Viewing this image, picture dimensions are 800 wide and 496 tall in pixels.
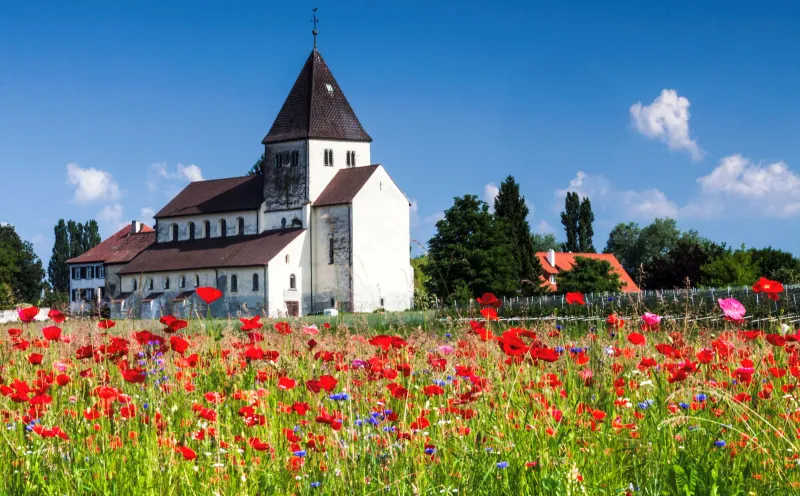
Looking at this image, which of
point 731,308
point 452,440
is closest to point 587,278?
point 731,308

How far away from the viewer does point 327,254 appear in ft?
222

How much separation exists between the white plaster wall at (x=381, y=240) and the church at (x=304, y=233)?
0.07m

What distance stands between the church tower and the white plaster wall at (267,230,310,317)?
3.51 metres

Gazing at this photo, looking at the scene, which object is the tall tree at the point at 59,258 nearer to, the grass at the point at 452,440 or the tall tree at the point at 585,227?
the tall tree at the point at 585,227

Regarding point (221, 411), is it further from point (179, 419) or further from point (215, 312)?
point (215, 312)

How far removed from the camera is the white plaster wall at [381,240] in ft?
220

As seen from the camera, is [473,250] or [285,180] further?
[285,180]

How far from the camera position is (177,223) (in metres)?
78.4

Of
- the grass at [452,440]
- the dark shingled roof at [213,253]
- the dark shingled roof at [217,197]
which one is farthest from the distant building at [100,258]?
the grass at [452,440]

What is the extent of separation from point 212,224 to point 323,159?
12222mm

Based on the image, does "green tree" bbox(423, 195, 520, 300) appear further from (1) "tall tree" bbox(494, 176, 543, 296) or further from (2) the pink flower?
(2) the pink flower

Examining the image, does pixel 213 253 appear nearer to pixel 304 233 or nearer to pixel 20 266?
pixel 304 233

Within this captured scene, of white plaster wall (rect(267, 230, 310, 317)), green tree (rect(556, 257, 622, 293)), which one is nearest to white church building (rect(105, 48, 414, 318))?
white plaster wall (rect(267, 230, 310, 317))

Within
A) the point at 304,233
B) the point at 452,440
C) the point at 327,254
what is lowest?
the point at 452,440
